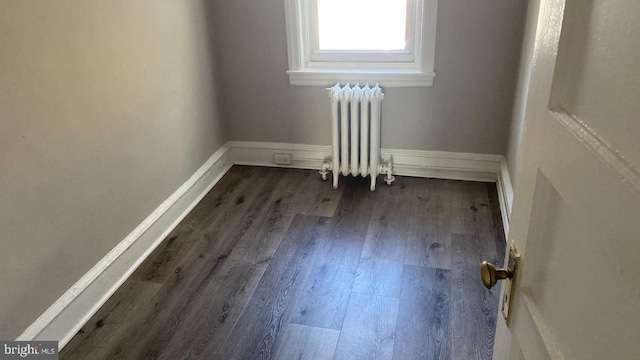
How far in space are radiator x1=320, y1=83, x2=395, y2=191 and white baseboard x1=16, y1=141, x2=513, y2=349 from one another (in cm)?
21

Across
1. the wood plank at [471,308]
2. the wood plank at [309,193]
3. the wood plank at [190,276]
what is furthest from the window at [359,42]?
the wood plank at [471,308]

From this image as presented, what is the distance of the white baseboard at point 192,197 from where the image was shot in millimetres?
1959

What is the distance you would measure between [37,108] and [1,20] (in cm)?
31

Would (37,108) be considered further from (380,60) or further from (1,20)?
(380,60)

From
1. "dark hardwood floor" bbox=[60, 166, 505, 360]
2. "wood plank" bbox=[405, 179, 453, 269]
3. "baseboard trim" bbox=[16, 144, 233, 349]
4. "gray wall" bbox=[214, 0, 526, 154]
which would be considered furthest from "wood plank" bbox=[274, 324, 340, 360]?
"gray wall" bbox=[214, 0, 526, 154]

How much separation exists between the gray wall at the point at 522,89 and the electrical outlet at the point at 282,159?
1.39m

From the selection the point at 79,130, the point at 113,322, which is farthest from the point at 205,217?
the point at 79,130

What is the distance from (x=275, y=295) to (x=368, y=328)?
17.6 inches

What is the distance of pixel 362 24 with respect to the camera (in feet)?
9.70

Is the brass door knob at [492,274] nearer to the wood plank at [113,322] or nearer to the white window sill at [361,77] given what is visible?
the wood plank at [113,322]

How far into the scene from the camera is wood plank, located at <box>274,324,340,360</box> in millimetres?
1857

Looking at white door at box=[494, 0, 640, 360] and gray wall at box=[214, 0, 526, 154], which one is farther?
gray wall at box=[214, 0, 526, 154]

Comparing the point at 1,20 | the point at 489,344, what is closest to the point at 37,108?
the point at 1,20

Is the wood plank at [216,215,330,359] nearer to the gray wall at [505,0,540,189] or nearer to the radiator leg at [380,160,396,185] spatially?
the radiator leg at [380,160,396,185]
